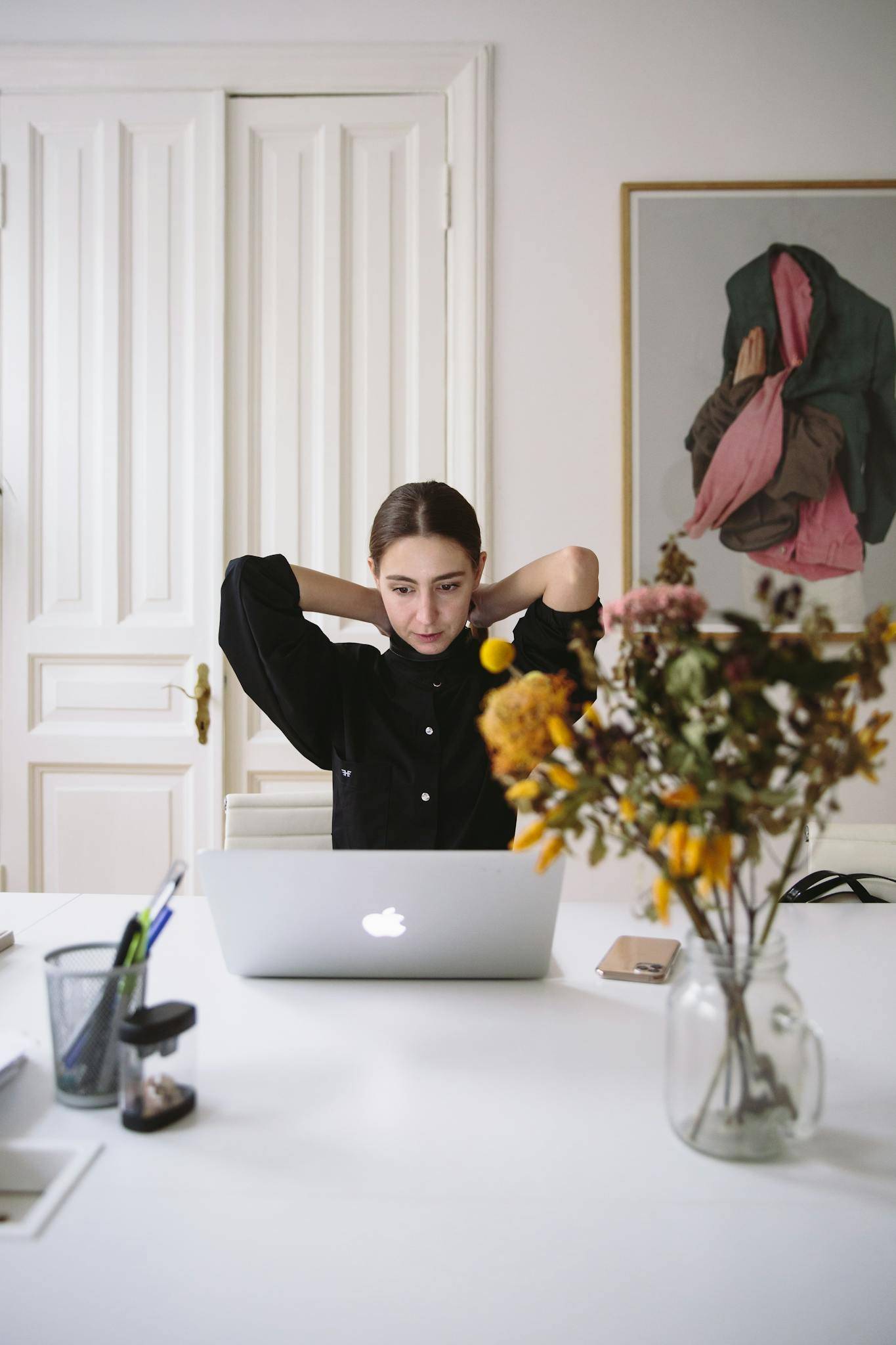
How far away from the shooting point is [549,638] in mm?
1657

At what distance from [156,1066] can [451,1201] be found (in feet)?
0.91

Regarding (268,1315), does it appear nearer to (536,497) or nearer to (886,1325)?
(886,1325)

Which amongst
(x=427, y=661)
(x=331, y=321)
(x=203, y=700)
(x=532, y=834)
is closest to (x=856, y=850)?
(x=427, y=661)

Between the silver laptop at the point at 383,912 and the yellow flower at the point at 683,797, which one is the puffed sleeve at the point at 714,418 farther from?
the yellow flower at the point at 683,797

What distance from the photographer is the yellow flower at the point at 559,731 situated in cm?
66

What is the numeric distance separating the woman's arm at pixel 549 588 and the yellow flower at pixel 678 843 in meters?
1.00

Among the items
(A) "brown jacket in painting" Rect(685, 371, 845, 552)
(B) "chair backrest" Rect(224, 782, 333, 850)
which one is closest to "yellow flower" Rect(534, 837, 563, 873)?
(B) "chair backrest" Rect(224, 782, 333, 850)

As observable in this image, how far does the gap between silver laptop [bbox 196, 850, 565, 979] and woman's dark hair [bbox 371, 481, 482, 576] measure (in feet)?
2.23

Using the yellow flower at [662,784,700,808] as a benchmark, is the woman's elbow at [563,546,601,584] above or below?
above

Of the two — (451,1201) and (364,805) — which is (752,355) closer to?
(364,805)

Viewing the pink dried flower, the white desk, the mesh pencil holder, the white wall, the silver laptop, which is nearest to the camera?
the white desk

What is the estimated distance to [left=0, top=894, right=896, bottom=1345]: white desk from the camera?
571mm

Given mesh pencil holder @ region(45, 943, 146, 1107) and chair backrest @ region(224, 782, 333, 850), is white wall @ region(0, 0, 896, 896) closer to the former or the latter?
chair backrest @ region(224, 782, 333, 850)

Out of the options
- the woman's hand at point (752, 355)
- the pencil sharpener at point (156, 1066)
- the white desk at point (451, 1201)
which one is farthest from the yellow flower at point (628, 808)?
the woman's hand at point (752, 355)
